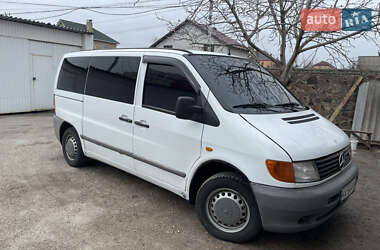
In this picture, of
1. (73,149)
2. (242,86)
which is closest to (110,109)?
(73,149)

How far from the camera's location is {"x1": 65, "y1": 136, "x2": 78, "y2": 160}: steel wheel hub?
4.89 metres

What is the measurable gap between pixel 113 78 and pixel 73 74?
3.71 feet

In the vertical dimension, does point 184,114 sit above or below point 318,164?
above

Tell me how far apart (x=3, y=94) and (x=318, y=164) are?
11.3m

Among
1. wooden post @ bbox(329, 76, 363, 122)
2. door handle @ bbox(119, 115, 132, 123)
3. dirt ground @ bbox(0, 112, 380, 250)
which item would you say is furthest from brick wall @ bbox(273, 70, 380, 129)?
door handle @ bbox(119, 115, 132, 123)

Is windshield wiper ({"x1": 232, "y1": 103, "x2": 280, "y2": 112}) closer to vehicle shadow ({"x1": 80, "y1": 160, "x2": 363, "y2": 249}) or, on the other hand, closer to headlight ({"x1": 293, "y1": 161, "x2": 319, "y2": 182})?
headlight ({"x1": 293, "y1": 161, "x2": 319, "y2": 182})

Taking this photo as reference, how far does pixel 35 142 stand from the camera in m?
6.67

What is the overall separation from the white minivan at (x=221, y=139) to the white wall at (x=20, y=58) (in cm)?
819

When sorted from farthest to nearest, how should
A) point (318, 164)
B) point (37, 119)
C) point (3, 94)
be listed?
point (3, 94)
point (37, 119)
point (318, 164)

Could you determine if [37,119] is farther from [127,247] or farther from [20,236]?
[127,247]

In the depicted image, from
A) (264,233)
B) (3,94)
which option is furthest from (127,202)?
(3,94)

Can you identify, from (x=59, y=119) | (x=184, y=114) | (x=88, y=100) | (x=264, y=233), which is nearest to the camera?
(x=184, y=114)

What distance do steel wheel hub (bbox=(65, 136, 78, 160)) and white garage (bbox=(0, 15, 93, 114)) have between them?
7.28m

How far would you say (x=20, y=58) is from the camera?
1088 cm
